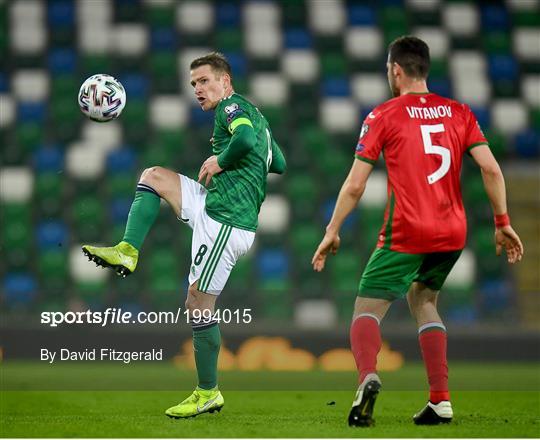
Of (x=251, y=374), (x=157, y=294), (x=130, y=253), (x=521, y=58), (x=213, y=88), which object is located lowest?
(x=251, y=374)

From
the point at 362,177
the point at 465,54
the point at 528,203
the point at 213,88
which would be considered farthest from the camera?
the point at 465,54

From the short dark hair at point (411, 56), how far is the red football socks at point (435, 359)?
96cm

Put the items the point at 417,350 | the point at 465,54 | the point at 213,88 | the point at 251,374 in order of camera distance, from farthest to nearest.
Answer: the point at 465,54 < the point at 417,350 < the point at 251,374 < the point at 213,88

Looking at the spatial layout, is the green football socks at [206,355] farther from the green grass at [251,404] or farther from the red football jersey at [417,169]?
the red football jersey at [417,169]

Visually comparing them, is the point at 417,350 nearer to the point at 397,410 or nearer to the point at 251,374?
the point at 251,374

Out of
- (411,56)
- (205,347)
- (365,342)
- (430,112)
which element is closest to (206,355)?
(205,347)

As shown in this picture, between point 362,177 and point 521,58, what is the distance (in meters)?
7.20

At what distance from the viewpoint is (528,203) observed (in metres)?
9.39

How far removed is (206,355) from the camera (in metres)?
4.05

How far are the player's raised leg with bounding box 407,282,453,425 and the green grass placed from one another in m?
0.07

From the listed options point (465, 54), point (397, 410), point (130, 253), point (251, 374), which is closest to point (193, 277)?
point (130, 253)

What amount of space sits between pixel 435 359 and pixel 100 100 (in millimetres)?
1864

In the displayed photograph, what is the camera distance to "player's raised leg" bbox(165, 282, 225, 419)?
4035mm

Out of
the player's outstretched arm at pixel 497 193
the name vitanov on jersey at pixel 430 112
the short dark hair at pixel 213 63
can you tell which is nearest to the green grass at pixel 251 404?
the player's outstretched arm at pixel 497 193
